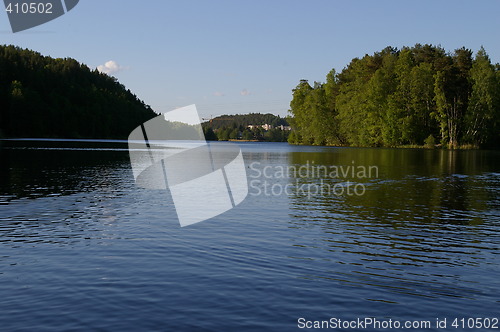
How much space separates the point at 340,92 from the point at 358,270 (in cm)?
15347

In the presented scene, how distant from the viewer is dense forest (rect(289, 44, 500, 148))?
115 m

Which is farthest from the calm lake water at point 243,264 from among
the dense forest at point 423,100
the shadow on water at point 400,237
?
the dense forest at point 423,100

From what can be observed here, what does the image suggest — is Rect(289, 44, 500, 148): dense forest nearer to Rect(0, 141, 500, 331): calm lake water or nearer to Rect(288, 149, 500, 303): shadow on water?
Rect(288, 149, 500, 303): shadow on water

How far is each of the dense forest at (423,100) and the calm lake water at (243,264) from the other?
97.6 m

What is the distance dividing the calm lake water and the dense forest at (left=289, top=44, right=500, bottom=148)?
97564 mm

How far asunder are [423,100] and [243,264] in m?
120

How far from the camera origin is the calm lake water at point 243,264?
10133 millimetres

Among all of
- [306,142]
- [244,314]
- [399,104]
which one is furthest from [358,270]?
[306,142]

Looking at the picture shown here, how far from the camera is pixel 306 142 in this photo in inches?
7205
